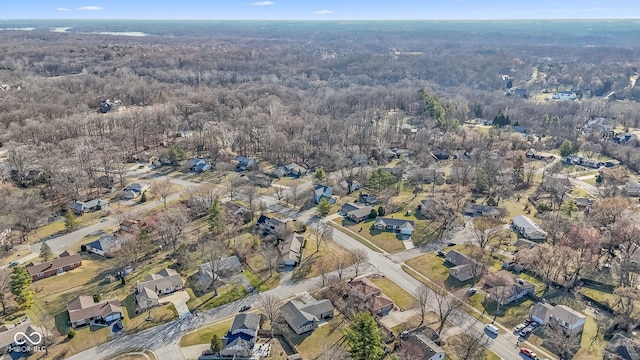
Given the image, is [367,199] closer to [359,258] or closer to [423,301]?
[359,258]

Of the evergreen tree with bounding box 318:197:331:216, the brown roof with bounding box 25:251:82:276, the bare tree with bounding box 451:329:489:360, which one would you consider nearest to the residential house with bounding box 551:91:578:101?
the evergreen tree with bounding box 318:197:331:216

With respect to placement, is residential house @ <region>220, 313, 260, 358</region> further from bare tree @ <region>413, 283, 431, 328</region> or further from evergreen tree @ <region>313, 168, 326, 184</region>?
evergreen tree @ <region>313, 168, 326, 184</region>

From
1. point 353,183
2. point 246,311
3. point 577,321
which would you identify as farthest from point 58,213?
point 577,321

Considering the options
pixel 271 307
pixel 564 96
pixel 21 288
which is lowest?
pixel 271 307

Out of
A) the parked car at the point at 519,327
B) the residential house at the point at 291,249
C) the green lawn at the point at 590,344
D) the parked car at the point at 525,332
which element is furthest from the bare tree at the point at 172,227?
the green lawn at the point at 590,344

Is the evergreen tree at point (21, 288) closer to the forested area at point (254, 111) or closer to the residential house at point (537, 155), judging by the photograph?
the forested area at point (254, 111)

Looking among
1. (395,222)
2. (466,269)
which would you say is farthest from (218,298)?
(395,222)
